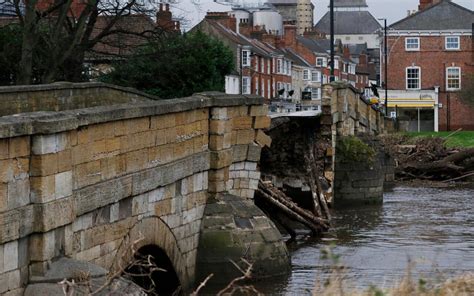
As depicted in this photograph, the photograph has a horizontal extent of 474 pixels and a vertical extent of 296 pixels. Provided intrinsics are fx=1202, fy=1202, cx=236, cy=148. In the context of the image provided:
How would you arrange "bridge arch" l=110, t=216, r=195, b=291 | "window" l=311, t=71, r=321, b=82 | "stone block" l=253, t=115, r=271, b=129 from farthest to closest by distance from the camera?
"window" l=311, t=71, r=321, b=82, "stone block" l=253, t=115, r=271, b=129, "bridge arch" l=110, t=216, r=195, b=291

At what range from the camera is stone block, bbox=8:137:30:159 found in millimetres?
11297

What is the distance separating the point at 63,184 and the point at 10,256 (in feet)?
3.82

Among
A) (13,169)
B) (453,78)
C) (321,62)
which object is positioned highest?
(321,62)

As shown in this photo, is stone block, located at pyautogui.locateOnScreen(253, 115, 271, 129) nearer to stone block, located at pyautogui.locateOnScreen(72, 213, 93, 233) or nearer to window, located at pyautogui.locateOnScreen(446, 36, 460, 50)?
stone block, located at pyautogui.locateOnScreen(72, 213, 93, 233)

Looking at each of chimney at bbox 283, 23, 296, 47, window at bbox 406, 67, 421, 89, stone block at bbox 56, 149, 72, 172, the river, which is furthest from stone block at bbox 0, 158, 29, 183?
chimney at bbox 283, 23, 296, 47

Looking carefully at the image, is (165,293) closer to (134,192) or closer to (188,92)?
(134,192)

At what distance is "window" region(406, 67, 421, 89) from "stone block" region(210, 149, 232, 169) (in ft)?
203

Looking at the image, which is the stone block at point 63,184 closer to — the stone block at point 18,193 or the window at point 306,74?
the stone block at point 18,193

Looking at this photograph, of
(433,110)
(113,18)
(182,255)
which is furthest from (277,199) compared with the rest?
(433,110)

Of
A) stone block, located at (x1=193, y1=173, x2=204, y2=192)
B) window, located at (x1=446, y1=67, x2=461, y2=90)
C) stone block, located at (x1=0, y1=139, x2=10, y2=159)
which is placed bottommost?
stone block, located at (x1=193, y1=173, x2=204, y2=192)

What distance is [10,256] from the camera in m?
11.3

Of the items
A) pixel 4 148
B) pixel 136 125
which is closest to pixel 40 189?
pixel 4 148

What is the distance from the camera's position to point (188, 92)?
4112 centimetres

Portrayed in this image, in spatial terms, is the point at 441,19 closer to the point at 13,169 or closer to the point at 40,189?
the point at 40,189
